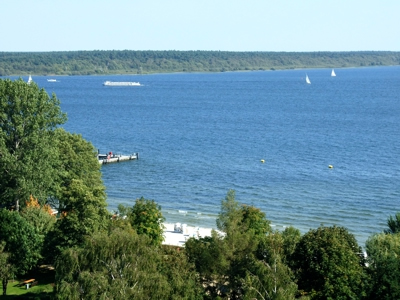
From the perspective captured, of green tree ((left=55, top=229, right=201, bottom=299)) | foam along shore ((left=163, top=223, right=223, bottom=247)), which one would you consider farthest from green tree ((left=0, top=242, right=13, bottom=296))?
foam along shore ((left=163, top=223, right=223, bottom=247))

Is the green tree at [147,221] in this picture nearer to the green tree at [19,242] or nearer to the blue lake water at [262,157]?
the green tree at [19,242]

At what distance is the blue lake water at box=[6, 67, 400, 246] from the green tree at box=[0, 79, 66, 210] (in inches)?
509

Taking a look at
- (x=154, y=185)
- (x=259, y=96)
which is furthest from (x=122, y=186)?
(x=259, y=96)

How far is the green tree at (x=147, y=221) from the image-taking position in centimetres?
3900

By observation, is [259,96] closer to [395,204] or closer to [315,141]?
[315,141]

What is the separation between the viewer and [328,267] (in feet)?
99.6

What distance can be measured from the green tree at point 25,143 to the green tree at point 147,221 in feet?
28.0

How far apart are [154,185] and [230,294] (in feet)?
126

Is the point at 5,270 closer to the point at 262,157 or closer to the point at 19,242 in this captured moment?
the point at 19,242

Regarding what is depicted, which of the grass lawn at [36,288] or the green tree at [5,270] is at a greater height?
the green tree at [5,270]

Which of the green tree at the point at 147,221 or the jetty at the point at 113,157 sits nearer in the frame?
the green tree at the point at 147,221

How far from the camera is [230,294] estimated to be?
3072 centimetres


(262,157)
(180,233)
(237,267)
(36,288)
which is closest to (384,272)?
(237,267)


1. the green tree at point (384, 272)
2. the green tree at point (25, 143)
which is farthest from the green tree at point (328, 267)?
the green tree at point (25, 143)
